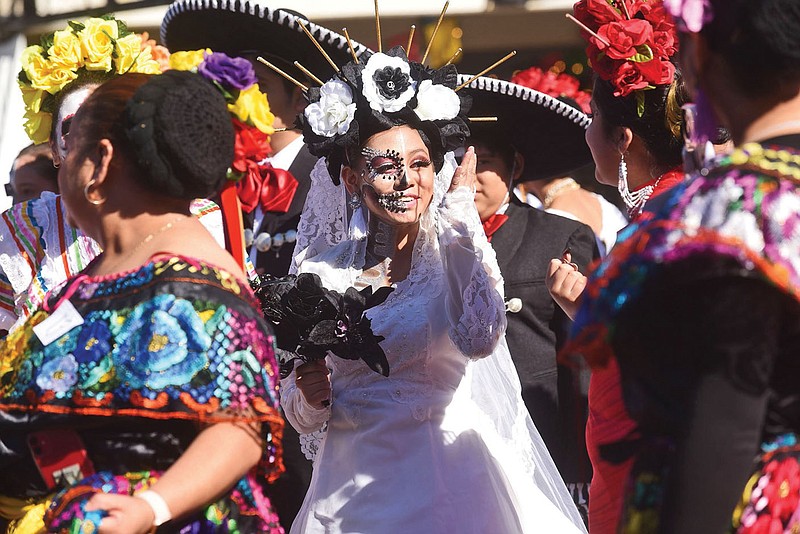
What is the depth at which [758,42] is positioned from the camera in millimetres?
2029

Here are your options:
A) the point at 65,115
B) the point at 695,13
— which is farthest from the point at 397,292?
the point at 695,13

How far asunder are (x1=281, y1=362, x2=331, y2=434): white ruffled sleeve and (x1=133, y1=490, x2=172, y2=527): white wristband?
1.42m

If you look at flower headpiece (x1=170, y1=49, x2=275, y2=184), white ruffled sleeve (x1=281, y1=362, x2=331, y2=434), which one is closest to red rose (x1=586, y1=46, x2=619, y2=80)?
flower headpiece (x1=170, y1=49, x2=275, y2=184)

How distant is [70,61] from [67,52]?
0.11 ft

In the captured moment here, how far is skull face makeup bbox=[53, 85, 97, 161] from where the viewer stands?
4.05 m

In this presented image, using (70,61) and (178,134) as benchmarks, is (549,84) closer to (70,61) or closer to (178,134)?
(70,61)

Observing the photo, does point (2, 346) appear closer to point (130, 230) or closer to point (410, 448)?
Result: point (130, 230)

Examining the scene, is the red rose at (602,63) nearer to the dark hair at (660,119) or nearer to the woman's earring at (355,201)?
the dark hair at (660,119)

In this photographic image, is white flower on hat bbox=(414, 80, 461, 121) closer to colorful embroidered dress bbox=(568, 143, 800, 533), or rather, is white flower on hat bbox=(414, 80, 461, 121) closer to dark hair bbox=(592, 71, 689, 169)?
dark hair bbox=(592, 71, 689, 169)

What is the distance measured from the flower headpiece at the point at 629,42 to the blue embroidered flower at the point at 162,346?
173cm

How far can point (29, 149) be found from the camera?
231 inches

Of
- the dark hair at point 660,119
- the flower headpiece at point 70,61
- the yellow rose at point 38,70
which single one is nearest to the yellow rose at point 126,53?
the flower headpiece at point 70,61

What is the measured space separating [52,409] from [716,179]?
136 centimetres

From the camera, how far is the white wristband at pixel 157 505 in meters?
2.29
